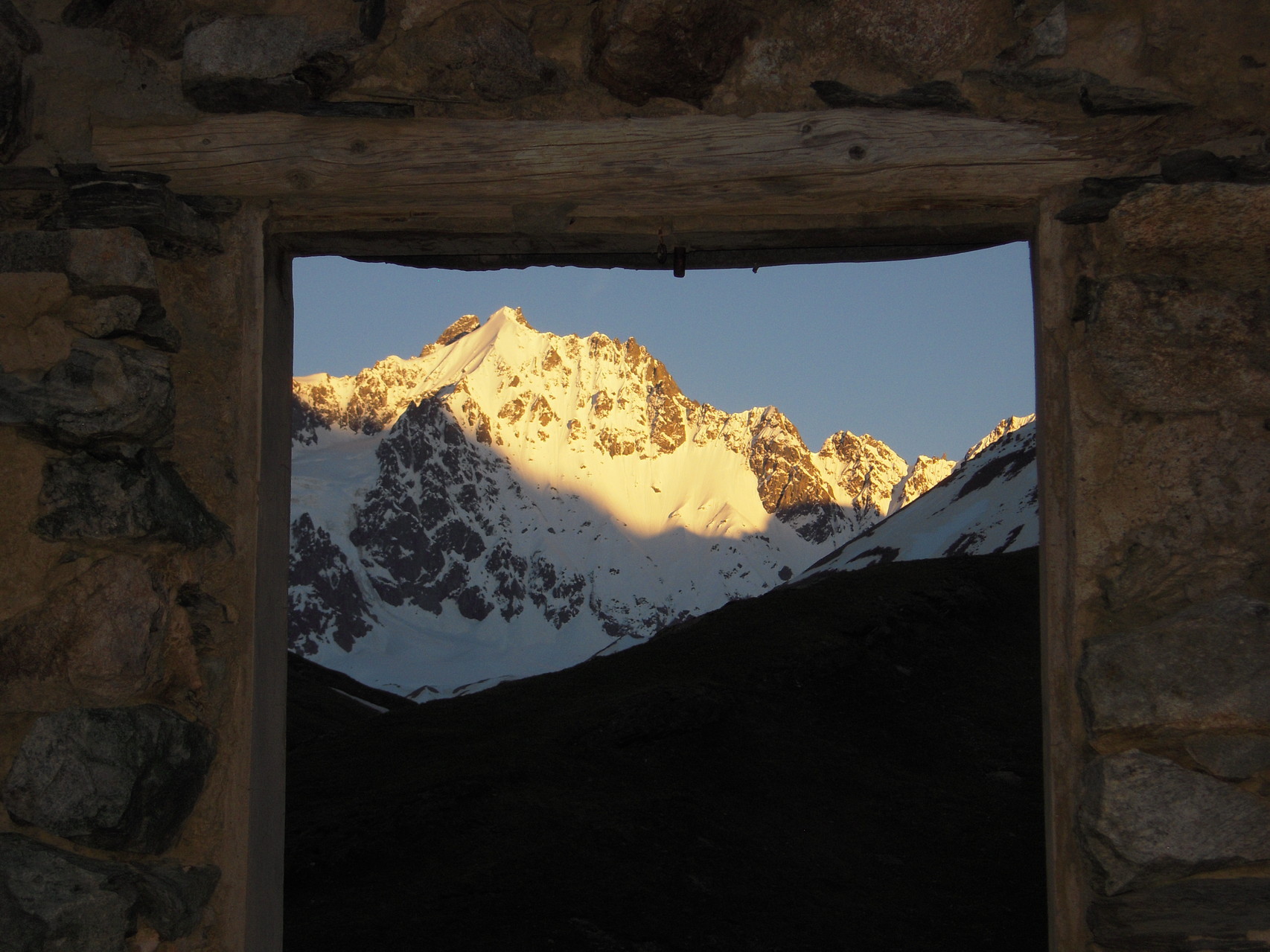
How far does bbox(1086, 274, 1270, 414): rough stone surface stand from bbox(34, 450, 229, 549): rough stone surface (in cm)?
202

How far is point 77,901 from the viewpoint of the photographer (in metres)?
2.28

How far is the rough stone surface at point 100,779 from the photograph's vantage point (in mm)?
2334

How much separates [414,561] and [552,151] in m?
156

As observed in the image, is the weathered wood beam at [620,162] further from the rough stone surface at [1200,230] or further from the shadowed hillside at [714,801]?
the shadowed hillside at [714,801]

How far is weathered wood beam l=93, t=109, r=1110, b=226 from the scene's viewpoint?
8.52 feet

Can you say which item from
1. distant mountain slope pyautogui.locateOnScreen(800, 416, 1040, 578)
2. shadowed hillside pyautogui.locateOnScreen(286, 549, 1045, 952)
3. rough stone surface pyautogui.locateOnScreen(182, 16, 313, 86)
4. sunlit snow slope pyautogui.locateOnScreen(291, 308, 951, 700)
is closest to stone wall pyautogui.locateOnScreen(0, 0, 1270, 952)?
rough stone surface pyautogui.locateOnScreen(182, 16, 313, 86)

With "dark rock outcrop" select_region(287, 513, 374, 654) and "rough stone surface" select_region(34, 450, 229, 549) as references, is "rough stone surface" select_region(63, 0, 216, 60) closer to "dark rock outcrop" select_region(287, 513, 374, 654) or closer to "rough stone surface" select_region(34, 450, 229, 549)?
"rough stone surface" select_region(34, 450, 229, 549)

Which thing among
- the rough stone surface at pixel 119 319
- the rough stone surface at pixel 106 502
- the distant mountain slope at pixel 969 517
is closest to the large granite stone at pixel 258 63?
the rough stone surface at pixel 119 319

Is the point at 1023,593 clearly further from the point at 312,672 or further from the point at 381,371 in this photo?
the point at 381,371

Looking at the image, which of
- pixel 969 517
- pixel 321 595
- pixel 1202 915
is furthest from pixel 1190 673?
pixel 321 595

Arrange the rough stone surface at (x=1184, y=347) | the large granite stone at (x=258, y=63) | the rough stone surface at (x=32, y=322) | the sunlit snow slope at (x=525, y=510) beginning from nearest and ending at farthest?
the rough stone surface at (x=1184, y=347) → the rough stone surface at (x=32, y=322) → the large granite stone at (x=258, y=63) → the sunlit snow slope at (x=525, y=510)

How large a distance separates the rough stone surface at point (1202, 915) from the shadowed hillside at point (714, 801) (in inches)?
146

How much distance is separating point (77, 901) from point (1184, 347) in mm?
2519

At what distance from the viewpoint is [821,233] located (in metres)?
2.84
